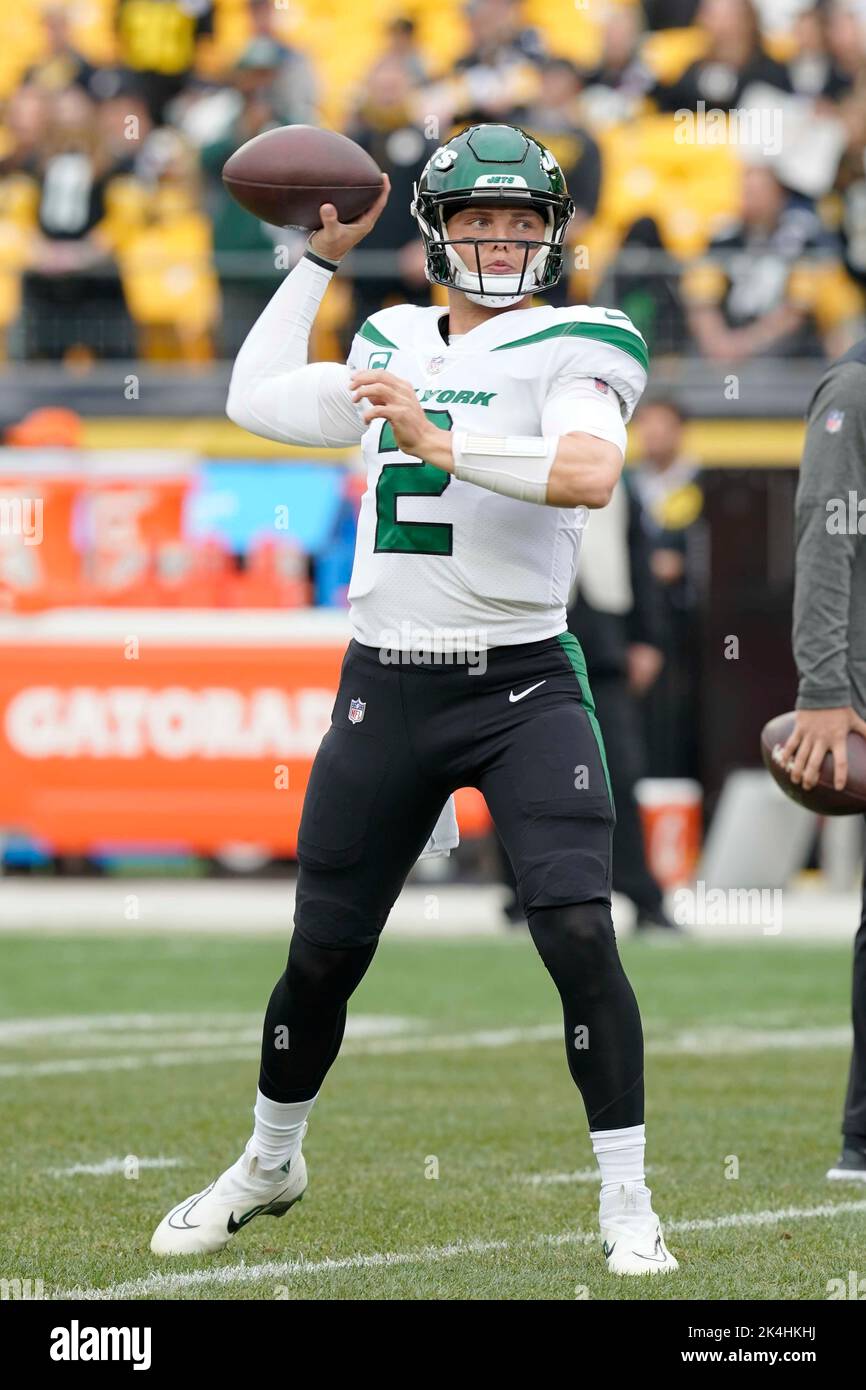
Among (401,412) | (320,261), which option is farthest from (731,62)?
(401,412)

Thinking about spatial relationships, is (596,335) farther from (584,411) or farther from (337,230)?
(337,230)

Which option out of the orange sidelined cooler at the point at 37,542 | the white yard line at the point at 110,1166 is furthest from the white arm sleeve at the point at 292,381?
the orange sidelined cooler at the point at 37,542

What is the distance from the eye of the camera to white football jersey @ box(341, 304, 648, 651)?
4.09m

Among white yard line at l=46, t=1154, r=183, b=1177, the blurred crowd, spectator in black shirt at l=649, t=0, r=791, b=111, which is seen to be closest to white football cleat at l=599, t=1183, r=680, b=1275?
white yard line at l=46, t=1154, r=183, b=1177

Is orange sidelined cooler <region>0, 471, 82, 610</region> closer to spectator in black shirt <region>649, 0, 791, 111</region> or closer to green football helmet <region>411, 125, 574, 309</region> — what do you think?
spectator in black shirt <region>649, 0, 791, 111</region>

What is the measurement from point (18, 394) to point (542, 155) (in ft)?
30.5

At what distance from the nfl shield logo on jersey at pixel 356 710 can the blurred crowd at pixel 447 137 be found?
8.87 meters

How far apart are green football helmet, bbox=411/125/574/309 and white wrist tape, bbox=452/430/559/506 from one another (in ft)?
1.33

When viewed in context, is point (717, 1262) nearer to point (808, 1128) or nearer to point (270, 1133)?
point (270, 1133)

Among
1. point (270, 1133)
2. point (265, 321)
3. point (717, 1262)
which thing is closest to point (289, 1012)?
point (270, 1133)

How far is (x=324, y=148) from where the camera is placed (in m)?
4.55
